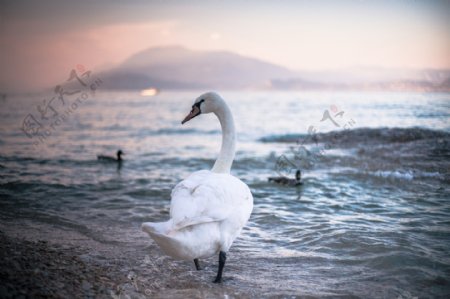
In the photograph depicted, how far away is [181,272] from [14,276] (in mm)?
1895

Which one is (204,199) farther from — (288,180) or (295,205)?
(288,180)

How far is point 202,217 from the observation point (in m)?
3.79

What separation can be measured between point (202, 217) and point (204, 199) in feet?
0.80

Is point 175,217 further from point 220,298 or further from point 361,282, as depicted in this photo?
point 361,282

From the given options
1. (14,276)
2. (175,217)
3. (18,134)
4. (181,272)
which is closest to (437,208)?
(181,272)

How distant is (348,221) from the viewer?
6.91m

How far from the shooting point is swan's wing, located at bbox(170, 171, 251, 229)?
372 cm

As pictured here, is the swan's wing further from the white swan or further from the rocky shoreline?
the rocky shoreline

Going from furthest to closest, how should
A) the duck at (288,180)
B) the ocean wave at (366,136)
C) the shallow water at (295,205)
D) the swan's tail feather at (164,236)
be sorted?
1. the ocean wave at (366,136)
2. the duck at (288,180)
3. the shallow water at (295,205)
4. the swan's tail feather at (164,236)

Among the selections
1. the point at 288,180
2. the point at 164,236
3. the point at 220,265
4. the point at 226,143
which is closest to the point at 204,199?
the point at 164,236

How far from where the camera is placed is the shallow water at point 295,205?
15.4 feet

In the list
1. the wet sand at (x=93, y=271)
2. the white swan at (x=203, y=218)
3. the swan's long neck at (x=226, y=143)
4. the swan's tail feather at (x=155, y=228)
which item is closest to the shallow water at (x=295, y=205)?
the wet sand at (x=93, y=271)

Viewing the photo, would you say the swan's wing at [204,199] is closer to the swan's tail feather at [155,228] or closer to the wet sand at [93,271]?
the swan's tail feather at [155,228]

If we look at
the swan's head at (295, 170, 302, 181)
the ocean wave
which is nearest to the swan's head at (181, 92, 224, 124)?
the swan's head at (295, 170, 302, 181)
